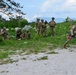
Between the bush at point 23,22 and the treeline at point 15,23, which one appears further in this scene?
the bush at point 23,22

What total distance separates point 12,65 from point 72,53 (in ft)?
14.3

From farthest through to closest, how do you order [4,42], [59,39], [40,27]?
[40,27] → [59,39] → [4,42]

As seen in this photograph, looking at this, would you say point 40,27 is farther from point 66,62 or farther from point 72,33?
point 66,62

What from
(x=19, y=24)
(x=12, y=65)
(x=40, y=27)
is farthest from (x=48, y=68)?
(x=19, y=24)

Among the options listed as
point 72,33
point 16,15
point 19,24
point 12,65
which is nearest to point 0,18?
point 16,15

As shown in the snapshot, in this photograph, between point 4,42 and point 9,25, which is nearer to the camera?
point 4,42

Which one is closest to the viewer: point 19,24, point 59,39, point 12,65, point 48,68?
point 48,68

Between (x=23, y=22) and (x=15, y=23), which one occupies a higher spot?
(x=23, y=22)

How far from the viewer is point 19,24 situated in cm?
4338

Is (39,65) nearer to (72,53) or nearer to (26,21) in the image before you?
(72,53)

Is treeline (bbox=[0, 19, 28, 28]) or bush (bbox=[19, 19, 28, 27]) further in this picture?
bush (bbox=[19, 19, 28, 27])

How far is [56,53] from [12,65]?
3990 millimetres

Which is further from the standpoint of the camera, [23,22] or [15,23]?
[15,23]

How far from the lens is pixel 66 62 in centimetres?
1473
